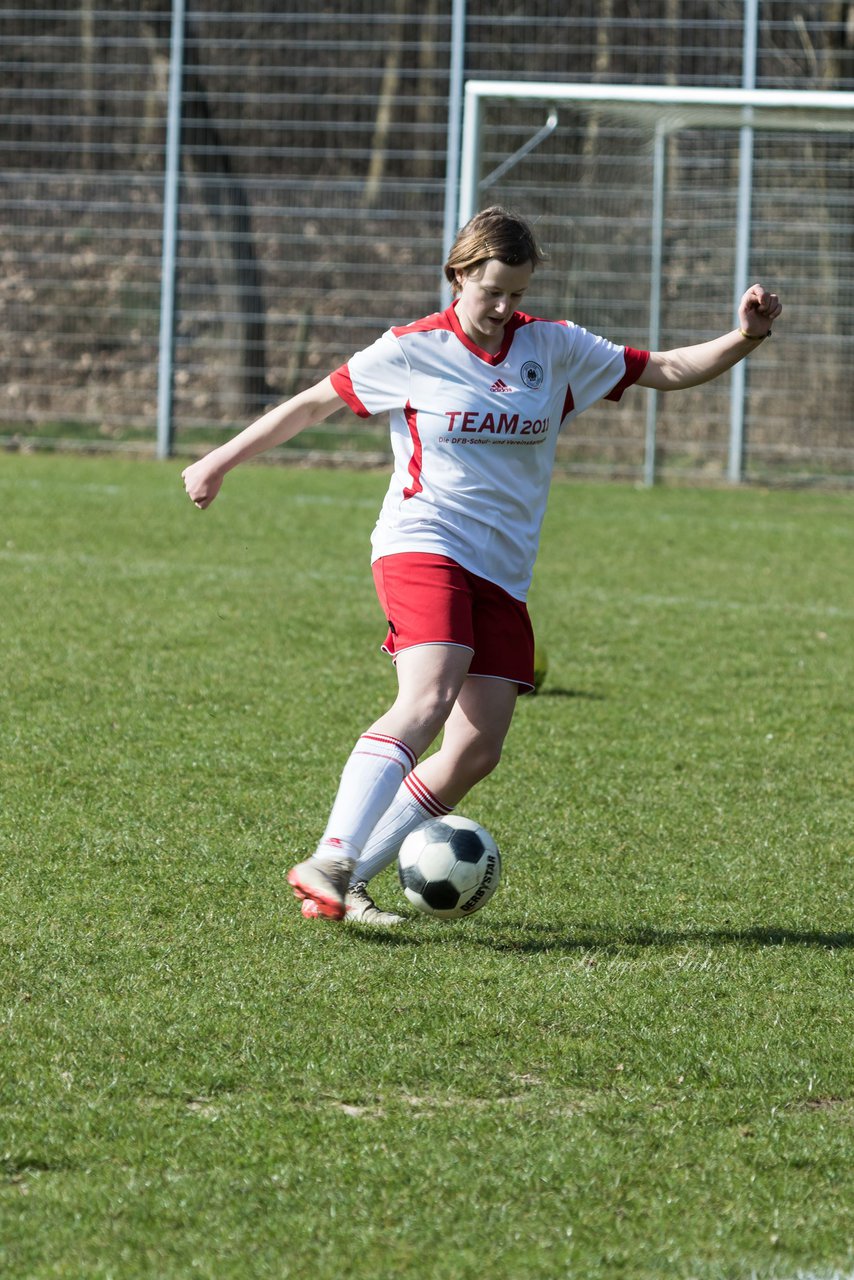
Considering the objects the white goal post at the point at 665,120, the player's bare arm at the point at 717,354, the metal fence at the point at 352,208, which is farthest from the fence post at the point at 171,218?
the player's bare arm at the point at 717,354

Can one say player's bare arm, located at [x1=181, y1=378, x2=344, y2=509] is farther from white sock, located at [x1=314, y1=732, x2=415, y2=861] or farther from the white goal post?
the white goal post

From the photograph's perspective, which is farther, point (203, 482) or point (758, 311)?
point (758, 311)

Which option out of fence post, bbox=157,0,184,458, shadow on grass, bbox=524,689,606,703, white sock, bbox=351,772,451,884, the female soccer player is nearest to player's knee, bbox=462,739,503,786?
the female soccer player

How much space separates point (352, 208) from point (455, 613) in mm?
12558

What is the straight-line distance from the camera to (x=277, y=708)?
587 cm

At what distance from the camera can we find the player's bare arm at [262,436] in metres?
3.74

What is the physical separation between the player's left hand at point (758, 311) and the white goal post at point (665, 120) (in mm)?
3374

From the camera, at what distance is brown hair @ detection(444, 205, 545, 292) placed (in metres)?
3.53

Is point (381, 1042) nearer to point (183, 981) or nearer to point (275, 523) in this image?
point (183, 981)

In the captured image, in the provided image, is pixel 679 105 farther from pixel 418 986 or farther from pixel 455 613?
pixel 418 986

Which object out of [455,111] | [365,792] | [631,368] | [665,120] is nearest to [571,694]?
[631,368]

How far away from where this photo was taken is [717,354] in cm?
395

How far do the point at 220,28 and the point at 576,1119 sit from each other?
15.5 meters

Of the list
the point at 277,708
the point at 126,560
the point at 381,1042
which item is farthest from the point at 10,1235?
the point at 126,560
